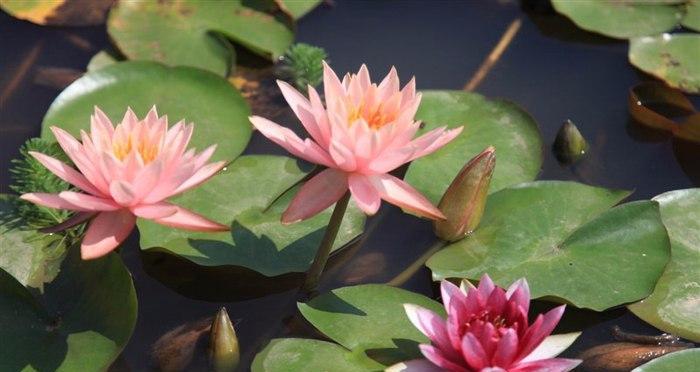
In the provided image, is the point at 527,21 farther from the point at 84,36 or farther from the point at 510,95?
the point at 84,36

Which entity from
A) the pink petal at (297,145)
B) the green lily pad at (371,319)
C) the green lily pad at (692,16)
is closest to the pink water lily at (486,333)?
the green lily pad at (371,319)

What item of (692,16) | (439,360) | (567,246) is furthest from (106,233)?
(692,16)

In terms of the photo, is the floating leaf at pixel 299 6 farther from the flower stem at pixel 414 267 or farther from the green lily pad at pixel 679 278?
the green lily pad at pixel 679 278

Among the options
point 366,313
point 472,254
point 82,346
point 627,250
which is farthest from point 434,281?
point 82,346

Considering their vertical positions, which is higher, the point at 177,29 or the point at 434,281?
the point at 177,29

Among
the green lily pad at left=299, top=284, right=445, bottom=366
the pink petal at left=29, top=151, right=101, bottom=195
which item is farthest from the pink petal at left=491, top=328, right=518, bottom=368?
the pink petal at left=29, top=151, right=101, bottom=195

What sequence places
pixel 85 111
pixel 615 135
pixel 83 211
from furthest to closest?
pixel 615 135
pixel 85 111
pixel 83 211
